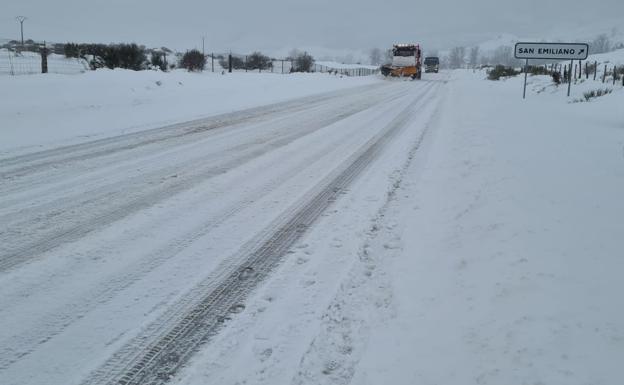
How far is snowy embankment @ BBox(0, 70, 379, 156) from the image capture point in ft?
35.1

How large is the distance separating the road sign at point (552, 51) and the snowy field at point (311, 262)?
1063 centimetres

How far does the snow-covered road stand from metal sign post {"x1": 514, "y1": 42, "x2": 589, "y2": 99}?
11.9m

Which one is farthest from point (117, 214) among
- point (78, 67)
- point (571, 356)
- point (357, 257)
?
point (78, 67)

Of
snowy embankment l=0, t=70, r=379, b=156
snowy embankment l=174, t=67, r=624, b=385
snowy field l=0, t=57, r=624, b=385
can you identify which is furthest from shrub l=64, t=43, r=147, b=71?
snowy embankment l=174, t=67, r=624, b=385

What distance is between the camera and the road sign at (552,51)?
1834cm

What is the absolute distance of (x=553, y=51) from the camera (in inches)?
740

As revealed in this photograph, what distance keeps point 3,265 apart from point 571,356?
4361mm

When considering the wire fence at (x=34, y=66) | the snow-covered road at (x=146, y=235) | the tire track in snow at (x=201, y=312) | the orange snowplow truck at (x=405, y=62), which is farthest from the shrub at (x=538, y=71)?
the tire track in snow at (x=201, y=312)

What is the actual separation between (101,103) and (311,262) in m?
12.3

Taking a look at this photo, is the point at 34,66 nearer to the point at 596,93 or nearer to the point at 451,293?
the point at 596,93

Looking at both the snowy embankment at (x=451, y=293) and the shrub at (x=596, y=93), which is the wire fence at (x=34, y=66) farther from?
the shrub at (x=596, y=93)

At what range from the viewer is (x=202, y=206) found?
19.2 ft

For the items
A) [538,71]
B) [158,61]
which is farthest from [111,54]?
[538,71]

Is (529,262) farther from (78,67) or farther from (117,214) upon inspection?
(78,67)
